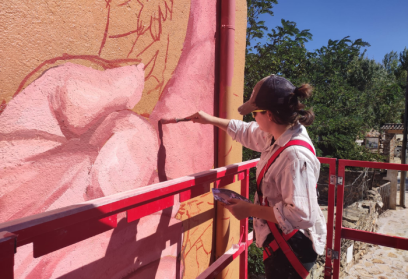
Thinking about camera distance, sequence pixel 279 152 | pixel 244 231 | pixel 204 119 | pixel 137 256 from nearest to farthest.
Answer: pixel 279 152 → pixel 137 256 → pixel 204 119 → pixel 244 231

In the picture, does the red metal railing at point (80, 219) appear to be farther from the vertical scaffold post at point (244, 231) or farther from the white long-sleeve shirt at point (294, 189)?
the vertical scaffold post at point (244, 231)

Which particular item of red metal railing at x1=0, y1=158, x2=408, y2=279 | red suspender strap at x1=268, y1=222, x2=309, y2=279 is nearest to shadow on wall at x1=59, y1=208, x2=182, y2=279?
red metal railing at x1=0, y1=158, x2=408, y2=279

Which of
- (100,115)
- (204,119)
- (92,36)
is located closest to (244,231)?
(204,119)

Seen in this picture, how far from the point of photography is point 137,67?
1.92 m

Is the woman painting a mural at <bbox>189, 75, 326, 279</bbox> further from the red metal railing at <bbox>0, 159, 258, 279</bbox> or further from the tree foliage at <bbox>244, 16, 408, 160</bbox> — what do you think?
the tree foliage at <bbox>244, 16, 408, 160</bbox>

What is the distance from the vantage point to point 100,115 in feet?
5.59

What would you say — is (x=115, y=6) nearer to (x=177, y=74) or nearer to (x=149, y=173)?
(x=177, y=74)

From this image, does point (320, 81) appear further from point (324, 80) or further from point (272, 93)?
point (272, 93)

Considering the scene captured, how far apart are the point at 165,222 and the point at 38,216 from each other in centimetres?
138

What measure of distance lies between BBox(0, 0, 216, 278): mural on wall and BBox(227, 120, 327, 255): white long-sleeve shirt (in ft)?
2.85

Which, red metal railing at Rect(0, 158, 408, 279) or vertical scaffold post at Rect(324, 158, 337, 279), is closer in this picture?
red metal railing at Rect(0, 158, 408, 279)

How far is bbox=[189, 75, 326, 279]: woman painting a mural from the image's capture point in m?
1.44

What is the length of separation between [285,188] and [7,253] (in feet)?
3.98

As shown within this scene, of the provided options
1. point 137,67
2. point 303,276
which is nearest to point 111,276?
point 303,276
